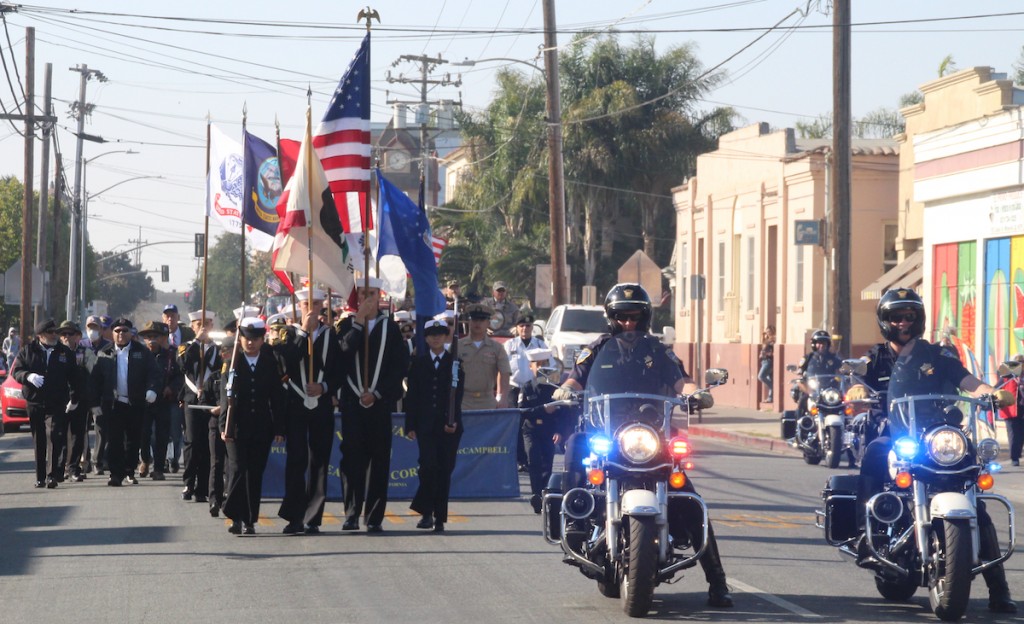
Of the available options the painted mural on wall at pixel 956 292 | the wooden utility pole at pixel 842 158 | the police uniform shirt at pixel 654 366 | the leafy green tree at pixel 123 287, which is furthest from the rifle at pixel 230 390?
the leafy green tree at pixel 123 287

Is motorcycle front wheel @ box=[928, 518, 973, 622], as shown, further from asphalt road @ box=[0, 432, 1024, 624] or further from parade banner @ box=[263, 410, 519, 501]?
parade banner @ box=[263, 410, 519, 501]

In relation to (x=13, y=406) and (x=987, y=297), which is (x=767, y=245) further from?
(x=13, y=406)

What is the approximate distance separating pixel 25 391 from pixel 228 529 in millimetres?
5184

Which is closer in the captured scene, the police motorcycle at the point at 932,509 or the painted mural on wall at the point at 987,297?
the police motorcycle at the point at 932,509

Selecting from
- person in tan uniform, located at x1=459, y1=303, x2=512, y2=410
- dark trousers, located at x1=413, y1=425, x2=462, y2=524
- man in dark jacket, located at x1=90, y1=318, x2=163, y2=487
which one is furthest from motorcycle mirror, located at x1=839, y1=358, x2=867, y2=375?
man in dark jacket, located at x1=90, y1=318, x2=163, y2=487

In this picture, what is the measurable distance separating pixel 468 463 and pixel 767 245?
84.2 feet

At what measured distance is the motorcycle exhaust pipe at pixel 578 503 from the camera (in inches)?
353

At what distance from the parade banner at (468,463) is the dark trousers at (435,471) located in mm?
1844

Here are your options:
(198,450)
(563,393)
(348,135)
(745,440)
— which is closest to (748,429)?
(745,440)

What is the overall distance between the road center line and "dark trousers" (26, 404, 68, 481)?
948cm

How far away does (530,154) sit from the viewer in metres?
56.5

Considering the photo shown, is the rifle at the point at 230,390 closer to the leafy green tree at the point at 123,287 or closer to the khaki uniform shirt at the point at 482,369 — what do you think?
the khaki uniform shirt at the point at 482,369

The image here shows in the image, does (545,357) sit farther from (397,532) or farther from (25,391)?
(25,391)

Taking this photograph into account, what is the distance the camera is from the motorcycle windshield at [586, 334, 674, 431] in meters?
8.97
